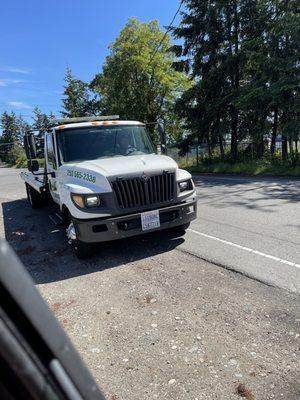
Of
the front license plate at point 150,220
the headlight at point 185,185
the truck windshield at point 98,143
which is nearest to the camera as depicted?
the front license plate at point 150,220

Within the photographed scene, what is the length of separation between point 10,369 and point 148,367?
8.09 feet

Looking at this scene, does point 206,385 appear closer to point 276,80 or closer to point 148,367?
point 148,367

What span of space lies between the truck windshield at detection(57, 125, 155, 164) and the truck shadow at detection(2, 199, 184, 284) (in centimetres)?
167

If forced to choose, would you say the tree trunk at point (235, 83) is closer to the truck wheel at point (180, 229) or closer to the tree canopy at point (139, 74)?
the tree canopy at point (139, 74)

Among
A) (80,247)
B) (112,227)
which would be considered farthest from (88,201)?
(80,247)

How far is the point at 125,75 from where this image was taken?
35.4 meters

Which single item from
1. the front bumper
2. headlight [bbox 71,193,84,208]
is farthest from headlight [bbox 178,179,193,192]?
headlight [bbox 71,193,84,208]

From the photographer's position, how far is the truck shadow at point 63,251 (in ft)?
18.1

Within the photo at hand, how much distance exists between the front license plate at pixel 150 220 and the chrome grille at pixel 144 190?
0.16 m

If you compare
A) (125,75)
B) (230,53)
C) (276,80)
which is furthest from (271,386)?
(125,75)

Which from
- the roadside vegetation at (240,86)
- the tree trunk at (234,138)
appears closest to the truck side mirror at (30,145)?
the roadside vegetation at (240,86)

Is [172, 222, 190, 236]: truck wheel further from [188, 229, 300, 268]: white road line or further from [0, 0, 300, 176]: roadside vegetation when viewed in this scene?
[0, 0, 300, 176]: roadside vegetation

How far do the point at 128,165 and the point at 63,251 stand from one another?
6.65ft

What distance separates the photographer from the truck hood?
5680 mm
